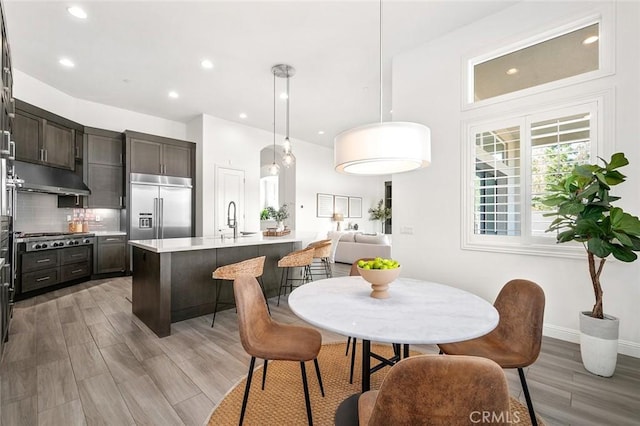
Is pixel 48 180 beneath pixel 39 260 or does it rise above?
above

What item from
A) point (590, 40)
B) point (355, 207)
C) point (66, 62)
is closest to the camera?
point (590, 40)

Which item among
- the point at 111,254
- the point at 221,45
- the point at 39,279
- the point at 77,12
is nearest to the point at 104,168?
the point at 111,254

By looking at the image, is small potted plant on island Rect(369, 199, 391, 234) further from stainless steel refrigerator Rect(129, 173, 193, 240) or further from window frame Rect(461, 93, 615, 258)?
window frame Rect(461, 93, 615, 258)

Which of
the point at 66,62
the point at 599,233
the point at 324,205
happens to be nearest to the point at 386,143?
the point at 599,233

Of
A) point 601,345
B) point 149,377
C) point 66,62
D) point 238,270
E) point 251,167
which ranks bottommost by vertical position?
point 149,377

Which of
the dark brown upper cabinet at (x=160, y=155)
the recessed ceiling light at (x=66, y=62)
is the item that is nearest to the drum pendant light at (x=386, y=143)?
the recessed ceiling light at (x=66, y=62)

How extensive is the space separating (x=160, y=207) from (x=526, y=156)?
5988 millimetres

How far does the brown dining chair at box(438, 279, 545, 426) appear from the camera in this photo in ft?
5.09

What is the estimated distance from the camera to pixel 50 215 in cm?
504

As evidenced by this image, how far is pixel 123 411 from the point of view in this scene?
5.87 feet

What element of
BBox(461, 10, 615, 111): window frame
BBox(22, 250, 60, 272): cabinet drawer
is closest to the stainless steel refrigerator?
BBox(22, 250, 60, 272): cabinet drawer

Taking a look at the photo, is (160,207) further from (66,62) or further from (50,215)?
(66,62)

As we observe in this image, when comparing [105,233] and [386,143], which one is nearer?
[386,143]

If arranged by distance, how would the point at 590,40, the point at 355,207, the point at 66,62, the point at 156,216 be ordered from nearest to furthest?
the point at 590,40, the point at 66,62, the point at 156,216, the point at 355,207
